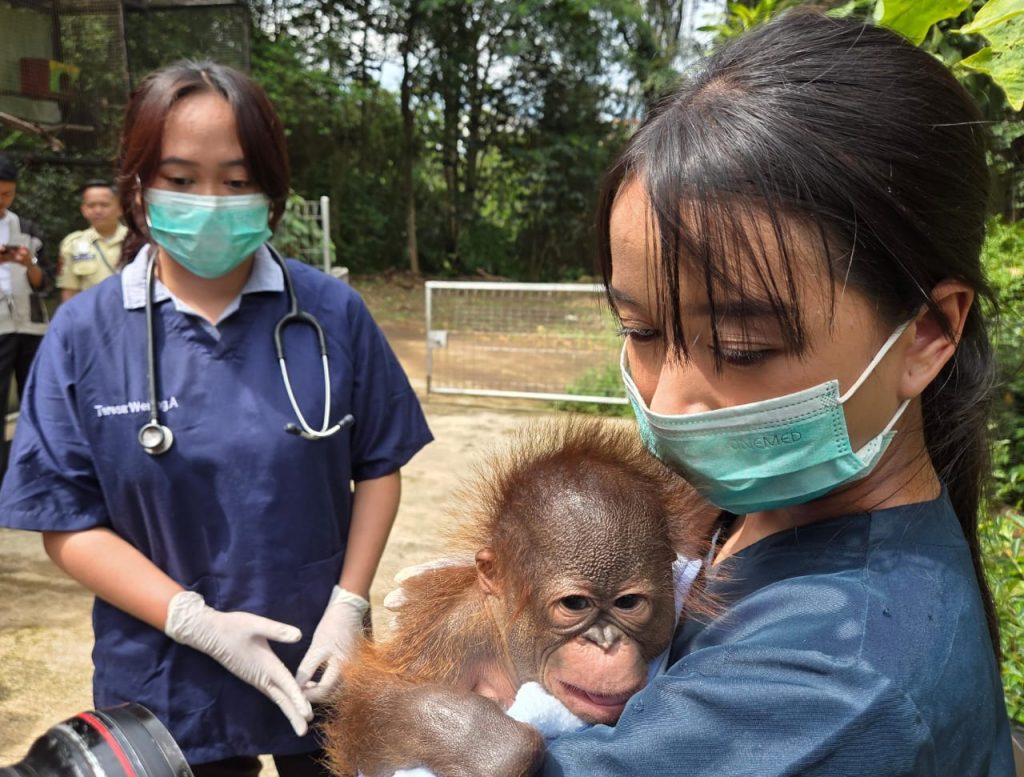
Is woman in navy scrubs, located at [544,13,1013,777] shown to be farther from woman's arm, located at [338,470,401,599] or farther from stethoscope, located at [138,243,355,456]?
woman's arm, located at [338,470,401,599]

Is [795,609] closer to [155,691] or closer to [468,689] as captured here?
[468,689]

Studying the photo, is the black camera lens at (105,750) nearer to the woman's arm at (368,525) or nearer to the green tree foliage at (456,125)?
the woman's arm at (368,525)

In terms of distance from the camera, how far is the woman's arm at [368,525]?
252cm

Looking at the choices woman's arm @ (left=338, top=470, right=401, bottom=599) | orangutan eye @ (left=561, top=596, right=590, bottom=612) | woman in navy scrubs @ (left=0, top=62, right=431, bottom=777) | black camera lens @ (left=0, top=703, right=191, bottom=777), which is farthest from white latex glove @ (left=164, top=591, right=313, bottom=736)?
orangutan eye @ (left=561, top=596, right=590, bottom=612)

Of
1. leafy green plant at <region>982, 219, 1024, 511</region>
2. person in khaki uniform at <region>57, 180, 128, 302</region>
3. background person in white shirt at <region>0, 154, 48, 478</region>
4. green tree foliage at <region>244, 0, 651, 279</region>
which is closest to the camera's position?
leafy green plant at <region>982, 219, 1024, 511</region>

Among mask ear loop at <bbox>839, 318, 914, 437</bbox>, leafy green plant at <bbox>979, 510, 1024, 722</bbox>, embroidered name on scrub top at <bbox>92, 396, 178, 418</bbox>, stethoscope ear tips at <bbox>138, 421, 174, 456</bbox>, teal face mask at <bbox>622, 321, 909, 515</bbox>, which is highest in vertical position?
mask ear loop at <bbox>839, 318, 914, 437</bbox>

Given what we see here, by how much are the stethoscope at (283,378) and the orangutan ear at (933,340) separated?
4.97ft

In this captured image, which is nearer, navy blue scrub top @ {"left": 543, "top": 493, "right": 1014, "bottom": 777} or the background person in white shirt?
navy blue scrub top @ {"left": 543, "top": 493, "right": 1014, "bottom": 777}

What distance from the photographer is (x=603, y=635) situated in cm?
144

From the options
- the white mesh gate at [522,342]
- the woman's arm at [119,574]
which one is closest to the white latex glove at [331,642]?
the woman's arm at [119,574]

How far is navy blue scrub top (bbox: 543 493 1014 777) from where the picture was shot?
987 millimetres

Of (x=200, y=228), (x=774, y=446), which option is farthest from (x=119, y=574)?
(x=774, y=446)

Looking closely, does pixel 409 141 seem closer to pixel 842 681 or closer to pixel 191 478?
pixel 191 478

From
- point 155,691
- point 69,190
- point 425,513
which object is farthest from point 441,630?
point 69,190
